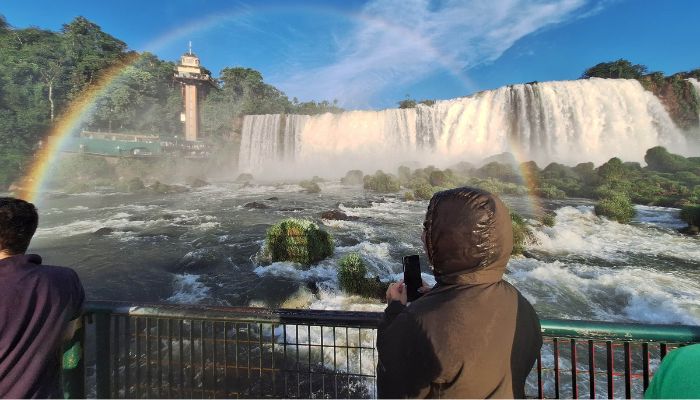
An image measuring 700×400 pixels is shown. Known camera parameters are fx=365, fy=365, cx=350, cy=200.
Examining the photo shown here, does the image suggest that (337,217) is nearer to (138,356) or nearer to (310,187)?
(310,187)

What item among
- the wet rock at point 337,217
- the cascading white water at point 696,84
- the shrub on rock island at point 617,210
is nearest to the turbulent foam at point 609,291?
the shrub on rock island at point 617,210

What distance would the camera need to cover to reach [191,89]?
5500cm

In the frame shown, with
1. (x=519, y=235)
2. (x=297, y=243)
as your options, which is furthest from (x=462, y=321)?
(x=519, y=235)

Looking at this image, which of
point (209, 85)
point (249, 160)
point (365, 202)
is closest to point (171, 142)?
point (249, 160)

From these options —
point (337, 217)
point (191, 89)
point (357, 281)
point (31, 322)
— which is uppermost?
point (191, 89)

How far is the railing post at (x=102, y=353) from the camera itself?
237cm

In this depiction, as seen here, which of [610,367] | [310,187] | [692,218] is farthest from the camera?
[310,187]

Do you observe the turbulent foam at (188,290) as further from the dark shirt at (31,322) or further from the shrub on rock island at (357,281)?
the dark shirt at (31,322)

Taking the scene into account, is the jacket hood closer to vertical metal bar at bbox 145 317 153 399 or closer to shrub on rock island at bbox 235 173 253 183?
vertical metal bar at bbox 145 317 153 399

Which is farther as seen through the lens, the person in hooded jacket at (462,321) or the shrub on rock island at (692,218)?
the shrub on rock island at (692,218)

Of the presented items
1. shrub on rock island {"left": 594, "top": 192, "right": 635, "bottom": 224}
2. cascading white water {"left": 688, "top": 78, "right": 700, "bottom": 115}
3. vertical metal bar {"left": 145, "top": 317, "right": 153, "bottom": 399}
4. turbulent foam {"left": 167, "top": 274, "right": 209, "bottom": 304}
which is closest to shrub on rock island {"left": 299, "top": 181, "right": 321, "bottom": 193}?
shrub on rock island {"left": 594, "top": 192, "right": 635, "bottom": 224}

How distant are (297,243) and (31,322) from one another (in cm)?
859

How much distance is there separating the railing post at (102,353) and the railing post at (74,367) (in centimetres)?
10

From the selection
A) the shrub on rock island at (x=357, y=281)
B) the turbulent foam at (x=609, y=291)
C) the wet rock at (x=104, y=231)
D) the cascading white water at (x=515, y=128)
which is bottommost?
the turbulent foam at (x=609, y=291)
